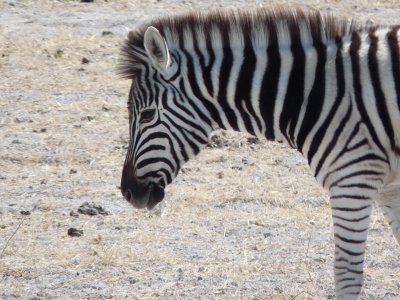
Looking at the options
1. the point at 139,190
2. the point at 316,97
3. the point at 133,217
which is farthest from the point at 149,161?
the point at 133,217

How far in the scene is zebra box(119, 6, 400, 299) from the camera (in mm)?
4969

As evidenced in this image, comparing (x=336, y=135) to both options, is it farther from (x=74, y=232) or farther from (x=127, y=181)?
(x=74, y=232)

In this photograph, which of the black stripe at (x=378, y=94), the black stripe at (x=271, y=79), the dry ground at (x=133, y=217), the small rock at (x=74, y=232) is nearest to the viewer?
the black stripe at (x=378, y=94)

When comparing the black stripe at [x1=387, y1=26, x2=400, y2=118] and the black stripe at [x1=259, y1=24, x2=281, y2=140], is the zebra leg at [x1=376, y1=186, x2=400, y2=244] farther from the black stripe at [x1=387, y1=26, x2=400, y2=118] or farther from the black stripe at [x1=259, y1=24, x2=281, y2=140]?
the black stripe at [x1=259, y1=24, x2=281, y2=140]

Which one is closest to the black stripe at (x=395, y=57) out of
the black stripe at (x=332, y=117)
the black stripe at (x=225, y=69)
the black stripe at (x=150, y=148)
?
the black stripe at (x=332, y=117)

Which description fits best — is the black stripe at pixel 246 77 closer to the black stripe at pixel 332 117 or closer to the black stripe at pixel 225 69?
the black stripe at pixel 225 69

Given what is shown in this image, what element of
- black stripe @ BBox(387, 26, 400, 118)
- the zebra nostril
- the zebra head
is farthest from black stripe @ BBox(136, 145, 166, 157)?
black stripe @ BBox(387, 26, 400, 118)

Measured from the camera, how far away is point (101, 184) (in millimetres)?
8094

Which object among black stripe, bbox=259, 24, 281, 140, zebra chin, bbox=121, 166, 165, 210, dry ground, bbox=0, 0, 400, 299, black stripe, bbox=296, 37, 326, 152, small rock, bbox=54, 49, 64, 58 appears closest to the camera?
black stripe, bbox=296, 37, 326, 152

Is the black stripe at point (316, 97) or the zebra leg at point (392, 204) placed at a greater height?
the black stripe at point (316, 97)

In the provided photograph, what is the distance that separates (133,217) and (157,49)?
2515 millimetres

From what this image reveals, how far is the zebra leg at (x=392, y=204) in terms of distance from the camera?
5426 mm

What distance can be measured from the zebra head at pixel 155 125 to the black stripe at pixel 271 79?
408 millimetres

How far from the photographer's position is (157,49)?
5141 mm
